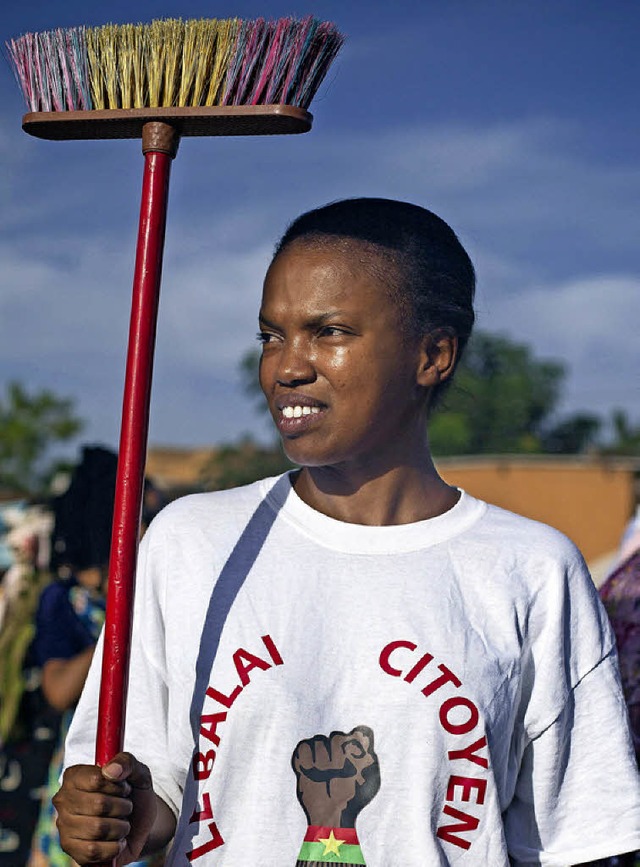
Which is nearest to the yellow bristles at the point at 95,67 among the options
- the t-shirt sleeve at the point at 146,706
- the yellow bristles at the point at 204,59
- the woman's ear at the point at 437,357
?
the yellow bristles at the point at 204,59

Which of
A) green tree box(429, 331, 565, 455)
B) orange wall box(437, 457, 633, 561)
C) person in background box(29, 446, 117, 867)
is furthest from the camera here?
green tree box(429, 331, 565, 455)

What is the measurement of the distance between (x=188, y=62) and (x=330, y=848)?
120 centimetres

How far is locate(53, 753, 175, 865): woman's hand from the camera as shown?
1.66 meters

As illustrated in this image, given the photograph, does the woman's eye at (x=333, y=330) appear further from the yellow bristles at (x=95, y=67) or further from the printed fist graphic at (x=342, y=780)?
the printed fist graphic at (x=342, y=780)

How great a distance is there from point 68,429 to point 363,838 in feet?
129

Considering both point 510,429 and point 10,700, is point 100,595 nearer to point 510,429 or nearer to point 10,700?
point 10,700

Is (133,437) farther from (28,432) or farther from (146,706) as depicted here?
(28,432)

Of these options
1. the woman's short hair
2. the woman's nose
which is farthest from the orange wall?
the woman's nose

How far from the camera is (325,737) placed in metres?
1.79

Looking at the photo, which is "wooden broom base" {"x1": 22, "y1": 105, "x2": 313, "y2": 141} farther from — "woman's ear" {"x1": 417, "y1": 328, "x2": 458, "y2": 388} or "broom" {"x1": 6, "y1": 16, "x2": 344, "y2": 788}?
"woman's ear" {"x1": 417, "y1": 328, "x2": 458, "y2": 388}

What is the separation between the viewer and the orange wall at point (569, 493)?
25344 millimetres

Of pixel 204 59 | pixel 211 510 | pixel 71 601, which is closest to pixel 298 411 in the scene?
pixel 211 510

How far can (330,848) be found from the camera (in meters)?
1.78

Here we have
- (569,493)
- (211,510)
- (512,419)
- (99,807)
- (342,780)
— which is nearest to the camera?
(99,807)
